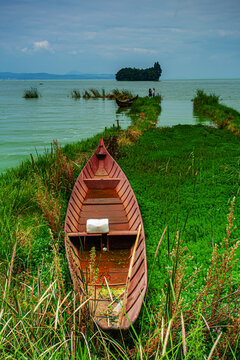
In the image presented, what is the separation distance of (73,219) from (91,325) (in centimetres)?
282

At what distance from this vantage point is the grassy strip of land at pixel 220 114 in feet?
61.9

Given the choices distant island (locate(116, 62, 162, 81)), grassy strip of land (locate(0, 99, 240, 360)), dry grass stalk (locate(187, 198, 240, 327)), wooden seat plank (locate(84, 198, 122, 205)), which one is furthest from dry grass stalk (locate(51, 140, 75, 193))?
distant island (locate(116, 62, 162, 81))

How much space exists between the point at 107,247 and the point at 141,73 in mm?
163973

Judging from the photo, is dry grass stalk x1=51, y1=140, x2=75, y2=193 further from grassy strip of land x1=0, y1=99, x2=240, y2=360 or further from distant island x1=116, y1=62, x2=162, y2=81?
distant island x1=116, y1=62, x2=162, y2=81

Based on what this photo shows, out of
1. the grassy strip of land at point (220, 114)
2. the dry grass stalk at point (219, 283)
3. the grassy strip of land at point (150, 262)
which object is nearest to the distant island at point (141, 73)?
the grassy strip of land at point (220, 114)

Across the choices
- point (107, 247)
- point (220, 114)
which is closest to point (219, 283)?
point (107, 247)

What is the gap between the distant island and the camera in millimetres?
155387

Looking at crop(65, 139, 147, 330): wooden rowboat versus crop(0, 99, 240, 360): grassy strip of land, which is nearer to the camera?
crop(0, 99, 240, 360): grassy strip of land

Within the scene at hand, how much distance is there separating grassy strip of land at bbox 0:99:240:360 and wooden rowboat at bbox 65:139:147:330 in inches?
8.7

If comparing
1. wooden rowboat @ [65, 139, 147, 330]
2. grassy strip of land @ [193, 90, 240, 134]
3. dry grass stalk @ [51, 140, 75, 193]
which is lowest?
wooden rowboat @ [65, 139, 147, 330]

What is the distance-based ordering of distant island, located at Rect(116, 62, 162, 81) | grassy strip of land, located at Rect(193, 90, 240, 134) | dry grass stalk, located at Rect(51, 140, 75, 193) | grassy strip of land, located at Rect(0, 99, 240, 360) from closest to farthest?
1. grassy strip of land, located at Rect(0, 99, 240, 360)
2. dry grass stalk, located at Rect(51, 140, 75, 193)
3. grassy strip of land, located at Rect(193, 90, 240, 134)
4. distant island, located at Rect(116, 62, 162, 81)

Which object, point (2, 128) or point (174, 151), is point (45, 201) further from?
point (2, 128)

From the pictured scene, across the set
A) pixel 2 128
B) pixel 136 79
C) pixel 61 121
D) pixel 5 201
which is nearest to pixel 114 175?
pixel 5 201

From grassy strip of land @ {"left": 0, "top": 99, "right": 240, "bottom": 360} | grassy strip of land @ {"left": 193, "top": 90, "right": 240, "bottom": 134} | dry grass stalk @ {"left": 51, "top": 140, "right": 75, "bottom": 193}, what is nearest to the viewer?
grassy strip of land @ {"left": 0, "top": 99, "right": 240, "bottom": 360}
